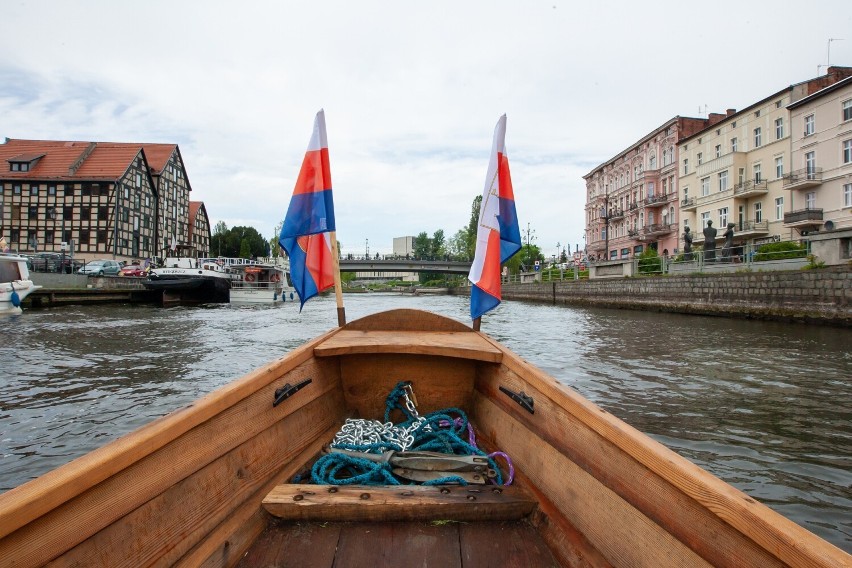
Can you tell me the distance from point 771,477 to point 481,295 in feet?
8.01

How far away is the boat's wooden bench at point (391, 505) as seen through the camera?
6.54ft

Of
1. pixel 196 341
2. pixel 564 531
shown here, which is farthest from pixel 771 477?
pixel 196 341

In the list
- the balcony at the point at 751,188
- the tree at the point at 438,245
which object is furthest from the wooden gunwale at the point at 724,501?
the tree at the point at 438,245

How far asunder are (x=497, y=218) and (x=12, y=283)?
755 inches

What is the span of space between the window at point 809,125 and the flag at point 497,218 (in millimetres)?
32769

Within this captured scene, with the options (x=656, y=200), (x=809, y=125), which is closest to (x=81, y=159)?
(x=656, y=200)

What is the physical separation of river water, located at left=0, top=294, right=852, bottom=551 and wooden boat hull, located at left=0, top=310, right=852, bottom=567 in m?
1.99

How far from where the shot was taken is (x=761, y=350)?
9.52m

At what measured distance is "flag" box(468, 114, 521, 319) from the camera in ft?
11.9

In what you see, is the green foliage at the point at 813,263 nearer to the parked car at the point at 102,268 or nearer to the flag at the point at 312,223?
the flag at the point at 312,223

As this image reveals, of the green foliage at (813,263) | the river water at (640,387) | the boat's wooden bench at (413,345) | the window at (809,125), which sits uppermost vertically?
the window at (809,125)

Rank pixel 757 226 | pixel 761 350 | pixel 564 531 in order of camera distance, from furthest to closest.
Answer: pixel 757 226, pixel 761 350, pixel 564 531

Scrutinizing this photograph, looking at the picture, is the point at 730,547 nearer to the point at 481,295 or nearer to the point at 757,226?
the point at 481,295

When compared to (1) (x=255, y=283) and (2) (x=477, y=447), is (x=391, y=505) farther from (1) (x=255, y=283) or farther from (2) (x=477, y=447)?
(1) (x=255, y=283)
